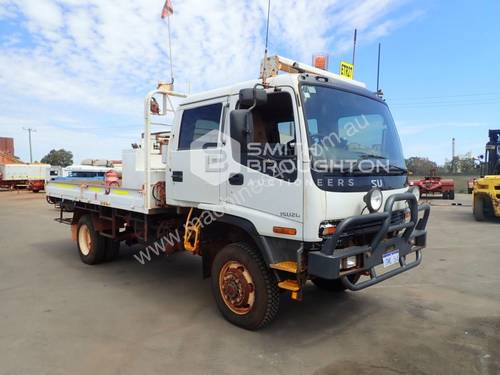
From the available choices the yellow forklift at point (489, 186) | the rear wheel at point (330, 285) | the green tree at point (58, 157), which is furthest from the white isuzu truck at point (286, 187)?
the green tree at point (58, 157)

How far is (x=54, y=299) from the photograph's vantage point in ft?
16.5

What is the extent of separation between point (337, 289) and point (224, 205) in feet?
7.35

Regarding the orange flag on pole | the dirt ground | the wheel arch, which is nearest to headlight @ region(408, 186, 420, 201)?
the dirt ground

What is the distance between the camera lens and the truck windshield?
355cm

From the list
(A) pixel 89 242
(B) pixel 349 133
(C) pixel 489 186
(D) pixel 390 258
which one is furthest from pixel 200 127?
(C) pixel 489 186

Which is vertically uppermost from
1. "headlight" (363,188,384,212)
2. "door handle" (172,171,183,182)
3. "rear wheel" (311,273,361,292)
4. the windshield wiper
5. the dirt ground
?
the windshield wiper

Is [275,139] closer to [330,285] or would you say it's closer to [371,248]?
[371,248]

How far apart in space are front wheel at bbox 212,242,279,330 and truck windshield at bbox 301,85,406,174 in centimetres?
122

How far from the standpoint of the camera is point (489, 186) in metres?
11.8

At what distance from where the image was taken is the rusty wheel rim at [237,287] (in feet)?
13.1

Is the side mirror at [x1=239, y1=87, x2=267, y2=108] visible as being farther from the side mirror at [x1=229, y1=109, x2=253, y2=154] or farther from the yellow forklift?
the yellow forklift

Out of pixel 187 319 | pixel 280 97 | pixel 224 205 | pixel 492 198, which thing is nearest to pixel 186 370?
pixel 187 319

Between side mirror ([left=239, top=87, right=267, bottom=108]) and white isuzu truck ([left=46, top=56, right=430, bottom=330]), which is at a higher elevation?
side mirror ([left=239, top=87, right=267, bottom=108])

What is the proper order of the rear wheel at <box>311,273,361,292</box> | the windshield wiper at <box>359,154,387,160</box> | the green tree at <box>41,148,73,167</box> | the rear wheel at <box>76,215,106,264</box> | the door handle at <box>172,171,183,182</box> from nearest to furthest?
the windshield wiper at <box>359,154,387,160</box> < the door handle at <box>172,171,183,182</box> < the rear wheel at <box>311,273,361,292</box> < the rear wheel at <box>76,215,106,264</box> < the green tree at <box>41,148,73,167</box>
